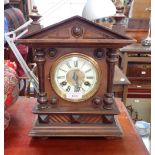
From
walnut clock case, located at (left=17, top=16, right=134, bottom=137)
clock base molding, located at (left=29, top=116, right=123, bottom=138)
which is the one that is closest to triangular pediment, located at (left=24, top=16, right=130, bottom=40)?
walnut clock case, located at (left=17, top=16, right=134, bottom=137)

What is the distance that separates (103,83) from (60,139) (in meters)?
0.19

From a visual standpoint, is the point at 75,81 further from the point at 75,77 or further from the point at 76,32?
the point at 76,32

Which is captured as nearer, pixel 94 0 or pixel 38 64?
pixel 38 64

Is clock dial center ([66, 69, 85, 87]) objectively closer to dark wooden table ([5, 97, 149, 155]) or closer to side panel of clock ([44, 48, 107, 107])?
side panel of clock ([44, 48, 107, 107])

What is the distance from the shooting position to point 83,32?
0.62 m

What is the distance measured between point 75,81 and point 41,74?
91 mm

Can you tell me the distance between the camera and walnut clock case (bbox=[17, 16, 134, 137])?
616 millimetres

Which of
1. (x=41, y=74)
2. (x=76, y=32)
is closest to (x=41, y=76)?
(x=41, y=74)

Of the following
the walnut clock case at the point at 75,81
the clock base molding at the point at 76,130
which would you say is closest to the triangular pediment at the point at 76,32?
the walnut clock case at the point at 75,81

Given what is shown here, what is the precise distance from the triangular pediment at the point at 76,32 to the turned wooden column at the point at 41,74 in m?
0.05

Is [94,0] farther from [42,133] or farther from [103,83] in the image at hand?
[42,133]

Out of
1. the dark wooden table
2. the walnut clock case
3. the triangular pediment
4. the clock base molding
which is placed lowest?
the dark wooden table
